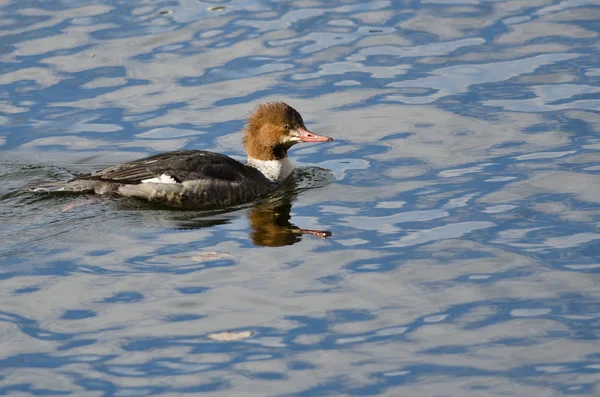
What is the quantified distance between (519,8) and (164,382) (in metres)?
11.3

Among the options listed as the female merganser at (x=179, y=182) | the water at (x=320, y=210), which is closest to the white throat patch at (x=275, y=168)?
the water at (x=320, y=210)

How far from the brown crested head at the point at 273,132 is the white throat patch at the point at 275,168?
0.16ft

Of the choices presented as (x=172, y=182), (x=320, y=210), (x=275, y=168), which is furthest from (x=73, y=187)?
(x=320, y=210)

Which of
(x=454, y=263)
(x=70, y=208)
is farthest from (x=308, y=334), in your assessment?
(x=70, y=208)

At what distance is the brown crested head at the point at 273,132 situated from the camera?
43.6 ft

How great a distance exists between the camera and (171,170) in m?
12.4

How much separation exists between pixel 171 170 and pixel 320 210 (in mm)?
1684

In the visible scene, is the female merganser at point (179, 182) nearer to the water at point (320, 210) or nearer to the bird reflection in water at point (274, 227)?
the water at point (320, 210)

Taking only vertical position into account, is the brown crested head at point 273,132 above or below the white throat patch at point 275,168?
above

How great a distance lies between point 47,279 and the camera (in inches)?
397

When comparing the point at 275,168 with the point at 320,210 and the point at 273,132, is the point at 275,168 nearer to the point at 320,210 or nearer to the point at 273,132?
the point at 273,132

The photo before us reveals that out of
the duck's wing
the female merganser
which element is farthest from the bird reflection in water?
the duck's wing

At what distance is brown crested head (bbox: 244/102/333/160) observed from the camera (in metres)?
13.3

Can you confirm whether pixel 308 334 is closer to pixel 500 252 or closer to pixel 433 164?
pixel 500 252
